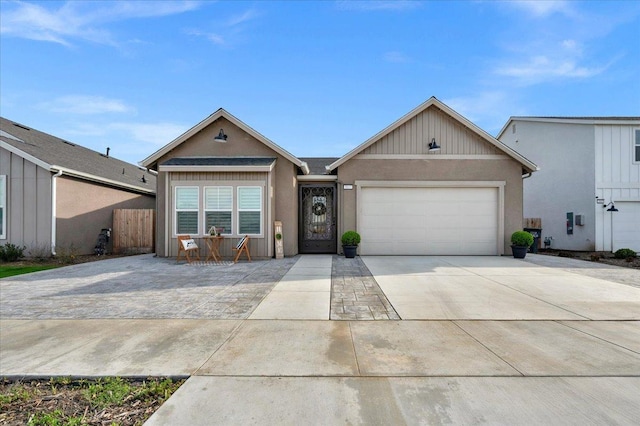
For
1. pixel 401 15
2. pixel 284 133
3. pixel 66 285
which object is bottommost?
pixel 66 285

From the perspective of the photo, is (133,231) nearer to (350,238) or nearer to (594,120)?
(350,238)

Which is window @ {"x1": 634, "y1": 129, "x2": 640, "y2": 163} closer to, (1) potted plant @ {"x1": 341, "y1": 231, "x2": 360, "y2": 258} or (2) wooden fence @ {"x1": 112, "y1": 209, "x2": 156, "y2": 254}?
(1) potted plant @ {"x1": 341, "y1": 231, "x2": 360, "y2": 258}

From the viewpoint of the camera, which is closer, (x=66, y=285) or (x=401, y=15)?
(x=66, y=285)

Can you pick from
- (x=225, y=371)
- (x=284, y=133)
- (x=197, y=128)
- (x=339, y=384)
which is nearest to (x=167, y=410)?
(x=225, y=371)

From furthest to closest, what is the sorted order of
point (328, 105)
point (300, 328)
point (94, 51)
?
point (328, 105)
point (94, 51)
point (300, 328)

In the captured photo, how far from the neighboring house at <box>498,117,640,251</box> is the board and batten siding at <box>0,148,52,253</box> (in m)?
21.3

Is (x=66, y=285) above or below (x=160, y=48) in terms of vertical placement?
below

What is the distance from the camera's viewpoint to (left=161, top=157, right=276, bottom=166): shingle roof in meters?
11.2

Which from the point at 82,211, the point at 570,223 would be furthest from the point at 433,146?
the point at 82,211

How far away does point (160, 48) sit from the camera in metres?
11.4

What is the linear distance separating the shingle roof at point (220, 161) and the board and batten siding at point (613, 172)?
45.5 feet

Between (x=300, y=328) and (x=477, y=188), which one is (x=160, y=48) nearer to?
(x=300, y=328)

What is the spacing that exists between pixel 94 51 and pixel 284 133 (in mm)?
10584

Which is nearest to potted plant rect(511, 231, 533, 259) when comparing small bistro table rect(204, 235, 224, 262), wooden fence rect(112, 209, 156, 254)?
small bistro table rect(204, 235, 224, 262)
